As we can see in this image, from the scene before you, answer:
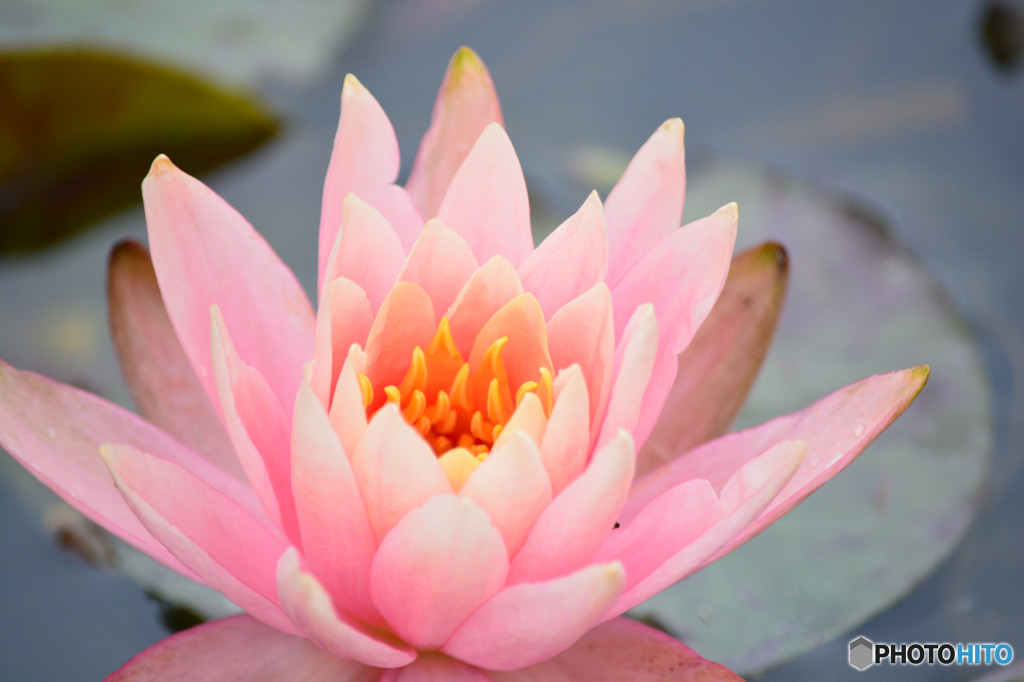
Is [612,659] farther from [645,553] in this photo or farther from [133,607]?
[133,607]

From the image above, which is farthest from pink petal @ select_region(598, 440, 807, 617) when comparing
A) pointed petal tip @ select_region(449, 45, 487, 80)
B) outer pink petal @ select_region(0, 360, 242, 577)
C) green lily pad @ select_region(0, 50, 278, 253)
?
green lily pad @ select_region(0, 50, 278, 253)

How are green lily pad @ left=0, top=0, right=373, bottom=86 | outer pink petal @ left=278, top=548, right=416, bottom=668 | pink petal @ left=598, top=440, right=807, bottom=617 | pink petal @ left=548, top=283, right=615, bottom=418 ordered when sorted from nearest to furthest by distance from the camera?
outer pink petal @ left=278, top=548, right=416, bottom=668 → pink petal @ left=598, top=440, right=807, bottom=617 → pink petal @ left=548, top=283, right=615, bottom=418 → green lily pad @ left=0, top=0, right=373, bottom=86

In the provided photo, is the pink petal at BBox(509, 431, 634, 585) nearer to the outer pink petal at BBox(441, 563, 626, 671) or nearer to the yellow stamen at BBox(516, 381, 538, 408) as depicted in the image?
the outer pink petal at BBox(441, 563, 626, 671)

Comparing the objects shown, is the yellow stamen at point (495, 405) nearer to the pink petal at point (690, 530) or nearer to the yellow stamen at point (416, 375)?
the yellow stamen at point (416, 375)

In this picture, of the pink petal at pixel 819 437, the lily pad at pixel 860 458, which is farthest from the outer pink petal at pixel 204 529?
the lily pad at pixel 860 458

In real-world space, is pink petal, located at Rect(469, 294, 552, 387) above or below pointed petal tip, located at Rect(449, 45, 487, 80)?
below

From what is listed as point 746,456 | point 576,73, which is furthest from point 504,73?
point 746,456
